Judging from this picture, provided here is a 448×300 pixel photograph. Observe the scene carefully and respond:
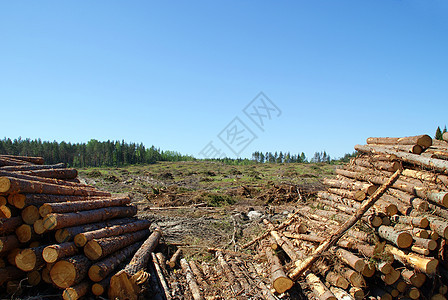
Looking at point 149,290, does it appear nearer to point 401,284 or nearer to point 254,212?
point 401,284

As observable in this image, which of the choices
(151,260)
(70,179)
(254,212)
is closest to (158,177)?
(254,212)

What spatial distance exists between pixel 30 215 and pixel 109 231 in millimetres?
1856

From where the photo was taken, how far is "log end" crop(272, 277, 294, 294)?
234 inches

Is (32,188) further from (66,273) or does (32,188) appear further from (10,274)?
(66,273)

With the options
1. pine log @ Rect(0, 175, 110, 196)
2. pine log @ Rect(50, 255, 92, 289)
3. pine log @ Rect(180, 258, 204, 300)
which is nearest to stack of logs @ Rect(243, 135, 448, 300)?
pine log @ Rect(180, 258, 204, 300)

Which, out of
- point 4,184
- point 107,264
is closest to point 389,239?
point 107,264

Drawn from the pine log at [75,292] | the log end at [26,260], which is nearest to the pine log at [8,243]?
the log end at [26,260]

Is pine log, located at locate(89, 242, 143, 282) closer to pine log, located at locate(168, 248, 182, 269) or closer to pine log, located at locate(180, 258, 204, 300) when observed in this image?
pine log, located at locate(168, 248, 182, 269)

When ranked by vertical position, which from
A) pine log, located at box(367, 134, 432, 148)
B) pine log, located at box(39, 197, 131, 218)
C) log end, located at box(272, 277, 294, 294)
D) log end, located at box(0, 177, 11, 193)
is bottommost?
log end, located at box(272, 277, 294, 294)

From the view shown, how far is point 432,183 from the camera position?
22.5 feet

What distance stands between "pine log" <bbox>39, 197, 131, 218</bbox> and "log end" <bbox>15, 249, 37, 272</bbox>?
88 cm

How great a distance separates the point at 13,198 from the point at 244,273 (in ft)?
19.5

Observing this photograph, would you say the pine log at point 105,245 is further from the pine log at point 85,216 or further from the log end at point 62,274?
the pine log at point 85,216

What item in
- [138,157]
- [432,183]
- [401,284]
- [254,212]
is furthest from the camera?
[138,157]
